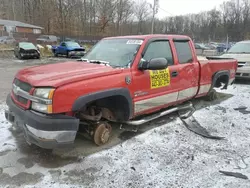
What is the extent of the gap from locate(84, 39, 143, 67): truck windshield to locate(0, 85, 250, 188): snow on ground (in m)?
1.38

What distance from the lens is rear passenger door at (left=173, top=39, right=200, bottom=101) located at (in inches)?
184

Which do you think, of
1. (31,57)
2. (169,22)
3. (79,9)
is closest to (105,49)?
(31,57)

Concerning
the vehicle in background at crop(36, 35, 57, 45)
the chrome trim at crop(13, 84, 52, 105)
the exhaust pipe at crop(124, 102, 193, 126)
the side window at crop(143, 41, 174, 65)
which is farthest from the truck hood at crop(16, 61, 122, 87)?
the vehicle in background at crop(36, 35, 57, 45)

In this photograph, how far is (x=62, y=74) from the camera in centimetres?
Result: 318

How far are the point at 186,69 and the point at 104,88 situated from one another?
2152 millimetres

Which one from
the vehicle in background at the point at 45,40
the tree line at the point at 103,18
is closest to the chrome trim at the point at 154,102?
the vehicle in background at the point at 45,40

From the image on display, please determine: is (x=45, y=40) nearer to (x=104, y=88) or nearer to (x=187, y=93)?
(x=187, y=93)

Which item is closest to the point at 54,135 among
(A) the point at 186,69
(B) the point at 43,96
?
(B) the point at 43,96

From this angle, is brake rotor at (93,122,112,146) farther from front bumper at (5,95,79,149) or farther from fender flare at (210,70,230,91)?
fender flare at (210,70,230,91)

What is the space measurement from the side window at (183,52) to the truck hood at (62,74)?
5.70 feet

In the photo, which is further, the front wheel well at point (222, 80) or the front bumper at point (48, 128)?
the front wheel well at point (222, 80)

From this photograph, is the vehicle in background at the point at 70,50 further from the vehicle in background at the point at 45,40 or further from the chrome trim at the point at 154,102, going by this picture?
the chrome trim at the point at 154,102

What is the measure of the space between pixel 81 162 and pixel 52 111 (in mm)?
903

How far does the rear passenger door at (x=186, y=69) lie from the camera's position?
468cm
